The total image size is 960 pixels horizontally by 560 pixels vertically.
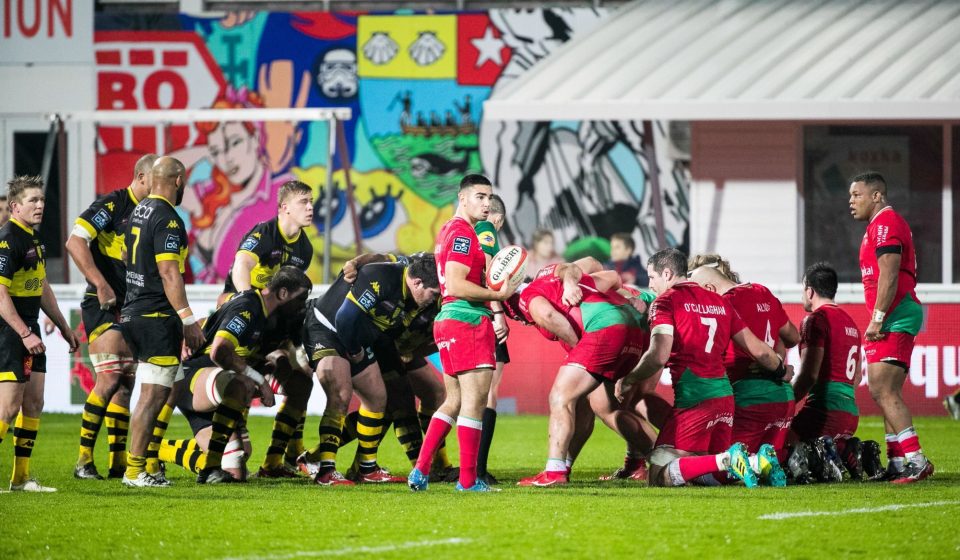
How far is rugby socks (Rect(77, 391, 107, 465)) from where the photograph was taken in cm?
990

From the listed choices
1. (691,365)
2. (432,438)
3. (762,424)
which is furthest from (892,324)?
(432,438)

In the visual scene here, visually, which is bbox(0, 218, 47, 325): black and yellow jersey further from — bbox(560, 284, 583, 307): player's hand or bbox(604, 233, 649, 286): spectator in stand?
bbox(604, 233, 649, 286): spectator in stand

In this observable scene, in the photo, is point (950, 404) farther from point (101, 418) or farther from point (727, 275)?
point (101, 418)

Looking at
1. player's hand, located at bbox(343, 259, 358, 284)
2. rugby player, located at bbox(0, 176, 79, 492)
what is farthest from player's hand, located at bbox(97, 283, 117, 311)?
player's hand, located at bbox(343, 259, 358, 284)

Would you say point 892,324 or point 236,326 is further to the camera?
point 892,324

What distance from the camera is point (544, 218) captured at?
24.5m

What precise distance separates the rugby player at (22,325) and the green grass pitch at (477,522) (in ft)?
1.40

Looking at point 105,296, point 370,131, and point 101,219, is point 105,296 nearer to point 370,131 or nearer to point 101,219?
point 101,219

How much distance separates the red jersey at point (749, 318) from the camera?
9680 millimetres

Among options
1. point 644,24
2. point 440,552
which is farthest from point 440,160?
point 440,552

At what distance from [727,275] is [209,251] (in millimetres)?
16727

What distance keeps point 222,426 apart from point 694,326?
326 cm

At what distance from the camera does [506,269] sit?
8.45 m

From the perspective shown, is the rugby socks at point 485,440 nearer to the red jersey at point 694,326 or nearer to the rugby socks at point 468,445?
the rugby socks at point 468,445
